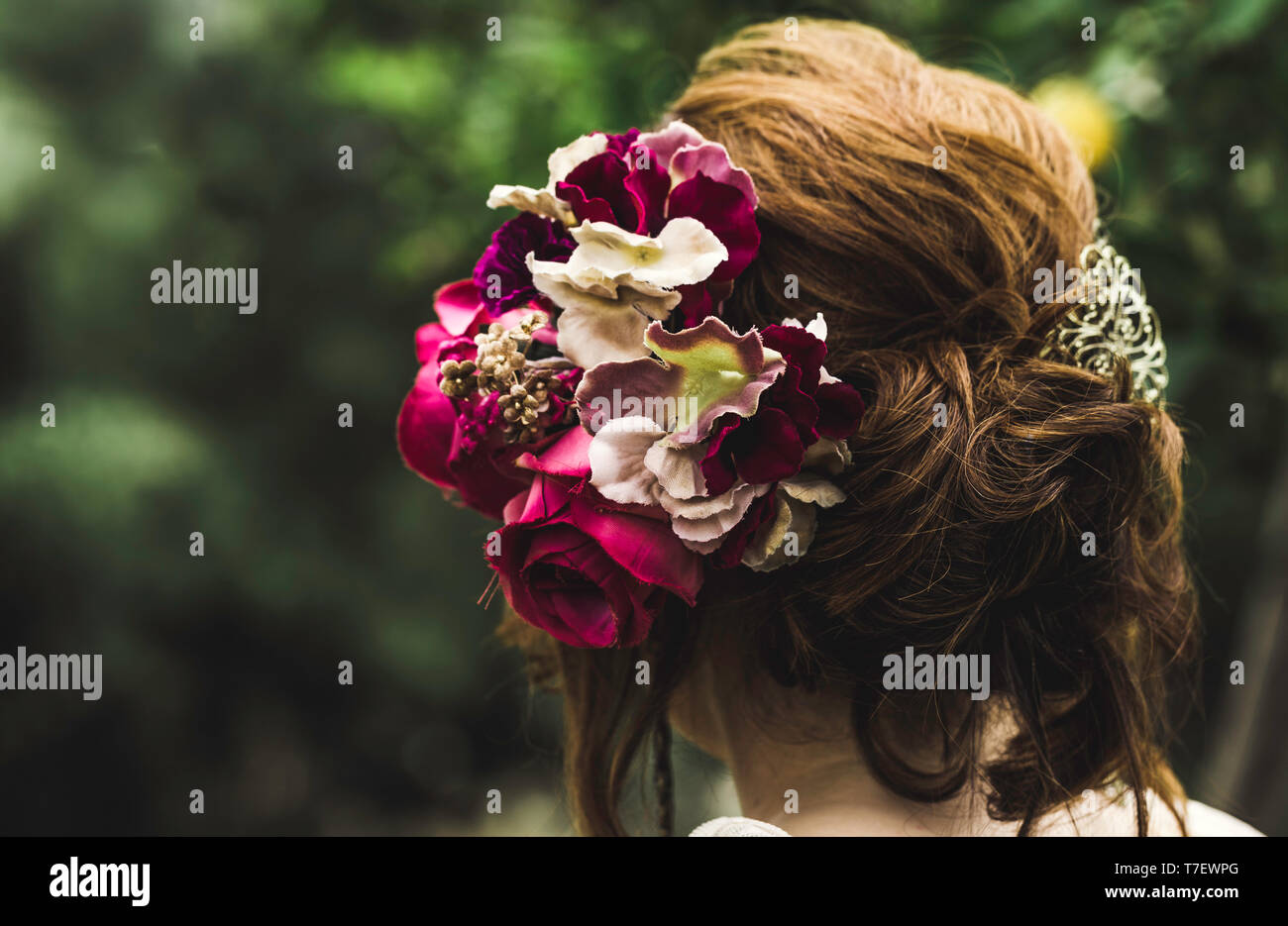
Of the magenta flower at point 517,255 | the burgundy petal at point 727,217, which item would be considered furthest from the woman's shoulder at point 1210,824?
the magenta flower at point 517,255

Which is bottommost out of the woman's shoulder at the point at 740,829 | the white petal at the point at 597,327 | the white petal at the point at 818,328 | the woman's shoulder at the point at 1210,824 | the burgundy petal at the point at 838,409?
the woman's shoulder at the point at 1210,824

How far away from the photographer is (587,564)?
1.03 meters

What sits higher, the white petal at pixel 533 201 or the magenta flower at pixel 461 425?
the white petal at pixel 533 201

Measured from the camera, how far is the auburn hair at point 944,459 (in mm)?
1062

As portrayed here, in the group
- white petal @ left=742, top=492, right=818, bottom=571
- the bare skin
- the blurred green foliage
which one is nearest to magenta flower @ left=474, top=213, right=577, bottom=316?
white petal @ left=742, top=492, right=818, bottom=571

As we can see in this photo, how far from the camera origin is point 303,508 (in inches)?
113

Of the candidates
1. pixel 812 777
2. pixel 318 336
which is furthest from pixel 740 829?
pixel 318 336

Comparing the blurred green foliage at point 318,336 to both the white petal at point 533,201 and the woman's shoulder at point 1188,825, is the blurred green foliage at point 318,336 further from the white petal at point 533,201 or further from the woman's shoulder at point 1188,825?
the white petal at point 533,201

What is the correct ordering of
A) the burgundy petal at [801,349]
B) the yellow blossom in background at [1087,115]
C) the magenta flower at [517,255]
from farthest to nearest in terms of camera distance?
1. the yellow blossom in background at [1087,115]
2. the magenta flower at [517,255]
3. the burgundy petal at [801,349]

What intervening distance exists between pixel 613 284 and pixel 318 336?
2065 mm

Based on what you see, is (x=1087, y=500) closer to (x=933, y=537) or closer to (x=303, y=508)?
(x=933, y=537)

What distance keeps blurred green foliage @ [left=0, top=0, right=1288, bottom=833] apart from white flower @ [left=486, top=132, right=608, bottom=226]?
704 mm

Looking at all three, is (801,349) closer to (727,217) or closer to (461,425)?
(727,217)

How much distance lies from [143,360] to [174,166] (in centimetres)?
56
